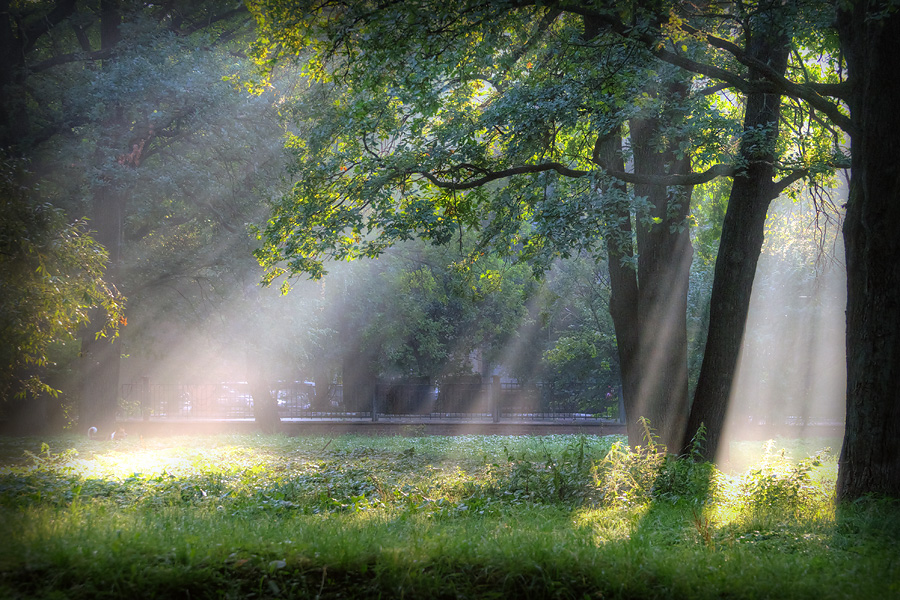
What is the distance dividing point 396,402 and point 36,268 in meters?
17.6

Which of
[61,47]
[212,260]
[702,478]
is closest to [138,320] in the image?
[212,260]

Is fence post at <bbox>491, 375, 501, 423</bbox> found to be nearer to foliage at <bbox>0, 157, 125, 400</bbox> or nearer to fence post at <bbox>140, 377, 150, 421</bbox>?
fence post at <bbox>140, 377, 150, 421</bbox>

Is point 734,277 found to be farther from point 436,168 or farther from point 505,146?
point 436,168

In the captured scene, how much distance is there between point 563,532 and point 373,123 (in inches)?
298

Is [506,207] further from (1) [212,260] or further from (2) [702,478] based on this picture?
(1) [212,260]

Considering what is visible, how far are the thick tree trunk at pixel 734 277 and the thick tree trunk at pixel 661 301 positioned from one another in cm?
40

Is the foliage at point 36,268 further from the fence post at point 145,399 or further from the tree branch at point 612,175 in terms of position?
the fence post at point 145,399

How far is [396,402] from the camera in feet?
86.4

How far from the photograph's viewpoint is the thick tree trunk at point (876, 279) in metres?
7.42

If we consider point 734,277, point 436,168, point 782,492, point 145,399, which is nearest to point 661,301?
point 734,277

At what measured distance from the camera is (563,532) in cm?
596

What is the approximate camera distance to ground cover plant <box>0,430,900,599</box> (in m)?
4.47

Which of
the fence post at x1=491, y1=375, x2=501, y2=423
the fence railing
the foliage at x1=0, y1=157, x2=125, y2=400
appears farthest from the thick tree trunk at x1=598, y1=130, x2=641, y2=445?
the fence railing

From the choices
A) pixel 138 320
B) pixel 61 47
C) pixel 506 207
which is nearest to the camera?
pixel 506 207
